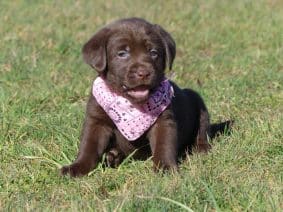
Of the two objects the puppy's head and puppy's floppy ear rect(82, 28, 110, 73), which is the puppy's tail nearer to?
the puppy's head

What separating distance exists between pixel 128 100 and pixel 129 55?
0.32 metres

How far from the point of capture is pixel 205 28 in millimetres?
9492

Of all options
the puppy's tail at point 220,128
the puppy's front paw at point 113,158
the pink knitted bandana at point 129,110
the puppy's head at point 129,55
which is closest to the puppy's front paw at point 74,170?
the puppy's front paw at point 113,158

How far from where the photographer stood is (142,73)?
456 centimetres

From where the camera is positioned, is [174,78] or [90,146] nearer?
[90,146]

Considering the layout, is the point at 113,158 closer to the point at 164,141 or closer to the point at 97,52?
the point at 164,141

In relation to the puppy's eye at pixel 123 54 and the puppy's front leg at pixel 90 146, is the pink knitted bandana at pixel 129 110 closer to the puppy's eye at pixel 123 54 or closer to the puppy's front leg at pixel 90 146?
the puppy's front leg at pixel 90 146

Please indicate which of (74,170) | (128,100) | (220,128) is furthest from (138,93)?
(220,128)

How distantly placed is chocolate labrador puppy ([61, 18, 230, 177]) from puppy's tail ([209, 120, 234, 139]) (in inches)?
26.5

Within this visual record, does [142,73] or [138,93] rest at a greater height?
[142,73]

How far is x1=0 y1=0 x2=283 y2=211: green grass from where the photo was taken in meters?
4.00

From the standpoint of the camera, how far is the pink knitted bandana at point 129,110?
4.81 meters

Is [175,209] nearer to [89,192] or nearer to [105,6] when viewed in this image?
[89,192]

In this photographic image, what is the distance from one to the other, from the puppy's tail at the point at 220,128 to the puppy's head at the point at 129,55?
91cm
